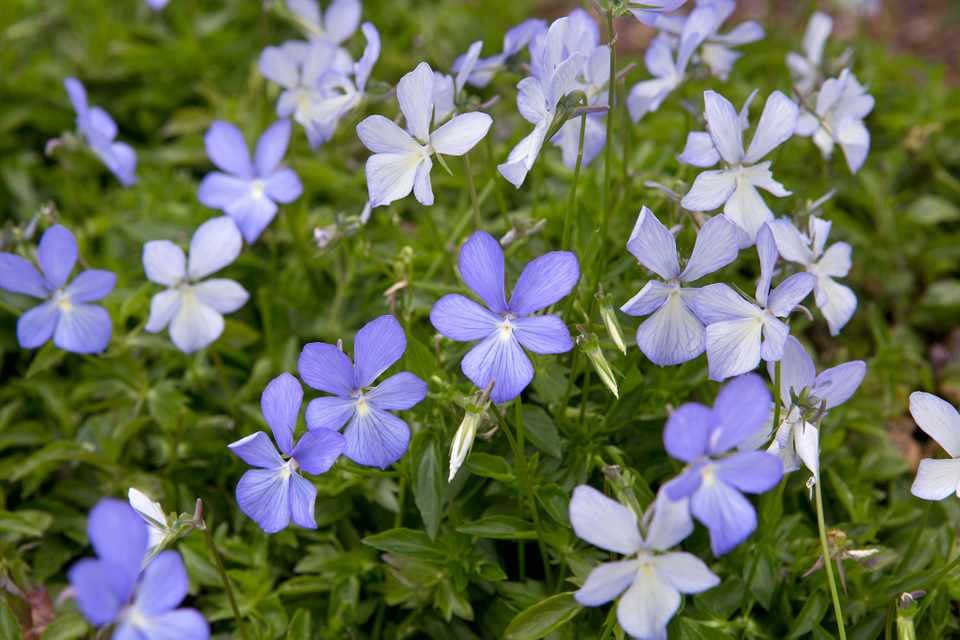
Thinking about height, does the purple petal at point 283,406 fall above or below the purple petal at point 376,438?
above

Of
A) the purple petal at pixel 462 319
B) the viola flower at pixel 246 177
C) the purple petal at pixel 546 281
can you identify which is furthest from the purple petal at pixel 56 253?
the purple petal at pixel 546 281

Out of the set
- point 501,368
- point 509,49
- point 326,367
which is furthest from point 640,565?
point 509,49

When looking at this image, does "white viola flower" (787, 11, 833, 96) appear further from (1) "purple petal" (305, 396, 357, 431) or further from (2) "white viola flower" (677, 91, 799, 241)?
(1) "purple petal" (305, 396, 357, 431)

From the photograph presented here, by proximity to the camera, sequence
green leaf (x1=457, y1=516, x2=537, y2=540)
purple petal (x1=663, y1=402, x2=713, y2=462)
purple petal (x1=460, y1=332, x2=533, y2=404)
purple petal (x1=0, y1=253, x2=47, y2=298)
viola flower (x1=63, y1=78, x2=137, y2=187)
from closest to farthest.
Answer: purple petal (x1=663, y1=402, x2=713, y2=462)
purple petal (x1=460, y1=332, x2=533, y2=404)
green leaf (x1=457, y1=516, x2=537, y2=540)
purple petal (x1=0, y1=253, x2=47, y2=298)
viola flower (x1=63, y1=78, x2=137, y2=187)

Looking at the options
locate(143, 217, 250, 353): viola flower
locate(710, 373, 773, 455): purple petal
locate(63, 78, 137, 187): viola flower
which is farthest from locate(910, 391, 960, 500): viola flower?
locate(63, 78, 137, 187): viola flower

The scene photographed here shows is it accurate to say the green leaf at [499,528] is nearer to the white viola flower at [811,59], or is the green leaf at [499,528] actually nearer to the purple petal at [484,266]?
the purple petal at [484,266]

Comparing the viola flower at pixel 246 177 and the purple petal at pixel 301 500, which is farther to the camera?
the viola flower at pixel 246 177
